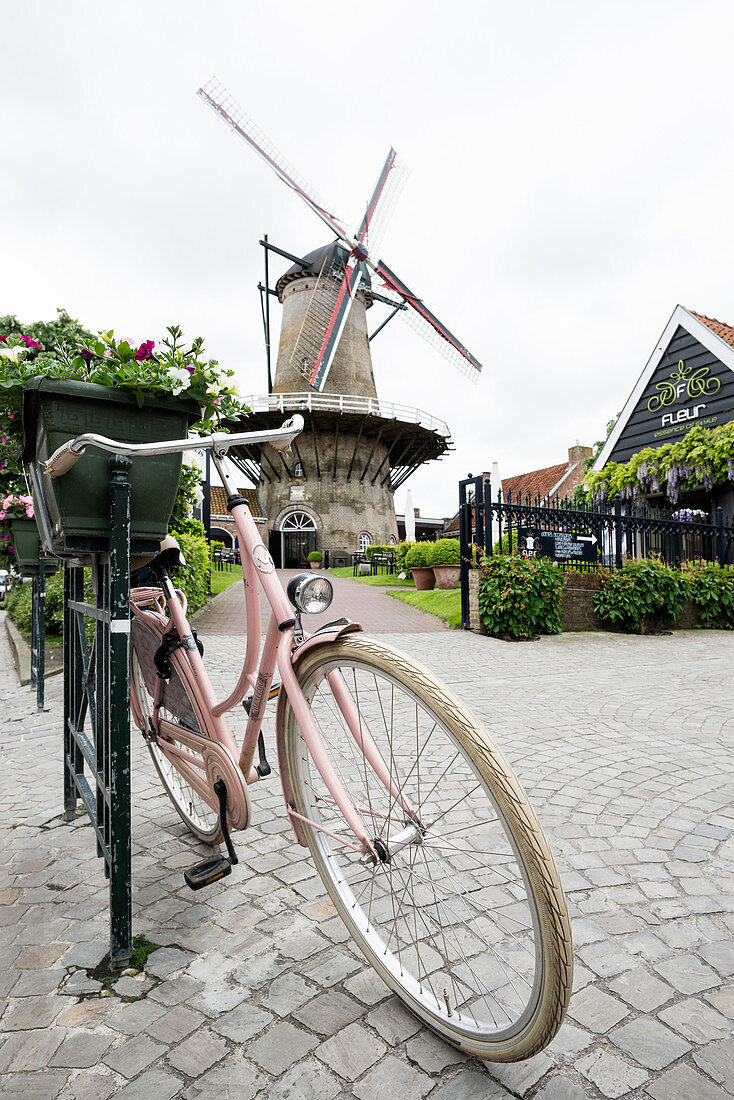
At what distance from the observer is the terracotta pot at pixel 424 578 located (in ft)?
51.7

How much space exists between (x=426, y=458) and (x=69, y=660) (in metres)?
28.8

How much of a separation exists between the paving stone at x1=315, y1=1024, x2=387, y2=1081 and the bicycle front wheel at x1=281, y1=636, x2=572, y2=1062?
0.12 meters

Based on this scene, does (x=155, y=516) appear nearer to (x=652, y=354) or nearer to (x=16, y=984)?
(x=16, y=984)

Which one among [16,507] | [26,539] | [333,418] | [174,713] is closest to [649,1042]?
[174,713]

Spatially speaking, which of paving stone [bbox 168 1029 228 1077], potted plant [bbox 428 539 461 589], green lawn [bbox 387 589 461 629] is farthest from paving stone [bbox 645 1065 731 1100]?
potted plant [bbox 428 539 461 589]

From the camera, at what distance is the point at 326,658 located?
1.57m

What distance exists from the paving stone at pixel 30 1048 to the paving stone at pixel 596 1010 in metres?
1.26

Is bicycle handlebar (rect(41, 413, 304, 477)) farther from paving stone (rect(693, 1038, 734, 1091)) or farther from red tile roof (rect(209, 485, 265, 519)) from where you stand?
red tile roof (rect(209, 485, 265, 519))

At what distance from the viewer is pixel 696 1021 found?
151 centimetres

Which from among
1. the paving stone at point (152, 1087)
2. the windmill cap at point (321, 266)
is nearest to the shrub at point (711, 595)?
the paving stone at point (152, 1087)

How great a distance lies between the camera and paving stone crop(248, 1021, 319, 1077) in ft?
4.58

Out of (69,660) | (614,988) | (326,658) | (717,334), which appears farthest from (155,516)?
(717,334)

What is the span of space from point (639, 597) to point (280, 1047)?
1019 centimetres

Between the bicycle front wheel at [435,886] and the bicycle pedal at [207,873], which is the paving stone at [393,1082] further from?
the bicycle pedal at [207,873]
